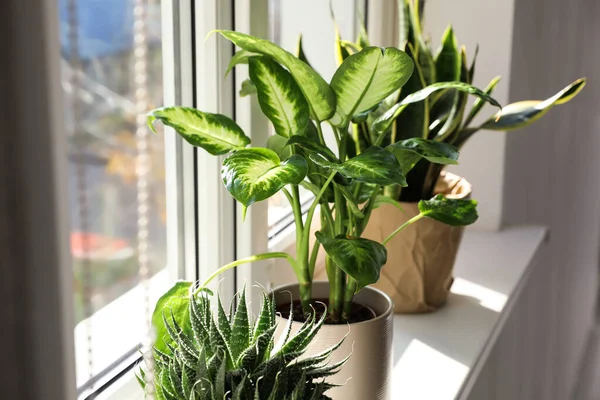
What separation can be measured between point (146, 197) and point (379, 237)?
1.22 ft

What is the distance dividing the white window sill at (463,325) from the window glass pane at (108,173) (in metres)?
0.35

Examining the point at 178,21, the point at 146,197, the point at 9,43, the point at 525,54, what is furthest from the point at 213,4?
the point at 525,54

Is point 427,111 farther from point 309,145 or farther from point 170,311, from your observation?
point 170,311

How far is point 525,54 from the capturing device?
1676 millimetres

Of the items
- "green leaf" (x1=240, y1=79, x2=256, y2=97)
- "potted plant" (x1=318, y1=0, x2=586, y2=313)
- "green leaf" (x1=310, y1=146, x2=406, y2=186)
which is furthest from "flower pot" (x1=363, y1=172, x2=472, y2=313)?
"green leaf" (x1=310, y1=146, x2=406, y2=186)

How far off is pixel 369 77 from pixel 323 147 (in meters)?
0.08

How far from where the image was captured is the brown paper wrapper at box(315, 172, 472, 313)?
105cm

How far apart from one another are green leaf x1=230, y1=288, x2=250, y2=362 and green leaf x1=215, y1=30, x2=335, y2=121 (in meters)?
0.19

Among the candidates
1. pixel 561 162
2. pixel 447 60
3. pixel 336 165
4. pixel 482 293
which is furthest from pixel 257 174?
pixel 561 162

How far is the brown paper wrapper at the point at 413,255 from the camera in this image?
105 cm

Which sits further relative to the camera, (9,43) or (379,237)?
(379,237)

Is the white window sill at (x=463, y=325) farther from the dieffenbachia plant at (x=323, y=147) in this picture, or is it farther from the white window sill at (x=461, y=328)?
the dieffenbachia plant at (x=323, y=147)

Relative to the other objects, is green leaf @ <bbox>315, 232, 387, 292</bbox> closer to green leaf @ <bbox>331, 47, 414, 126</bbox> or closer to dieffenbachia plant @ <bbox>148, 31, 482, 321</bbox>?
dieffenbachia plant @ <bbox>148, 31, 482, 321</bbox>

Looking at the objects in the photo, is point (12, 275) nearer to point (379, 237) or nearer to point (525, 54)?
point (379, 237)
